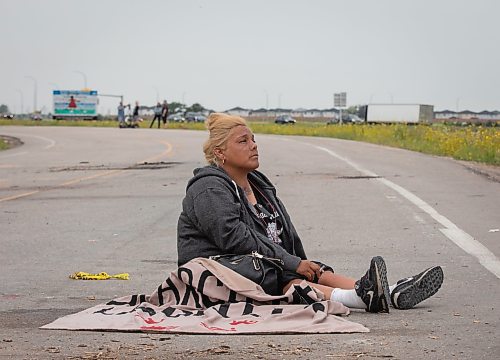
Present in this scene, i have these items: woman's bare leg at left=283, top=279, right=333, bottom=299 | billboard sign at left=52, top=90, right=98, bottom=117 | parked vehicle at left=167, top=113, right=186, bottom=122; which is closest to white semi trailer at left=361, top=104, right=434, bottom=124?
parked vehicle at left=167, top=113, right=186, bottom=122

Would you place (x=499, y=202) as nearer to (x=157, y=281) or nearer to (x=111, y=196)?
(x=111, y=196)

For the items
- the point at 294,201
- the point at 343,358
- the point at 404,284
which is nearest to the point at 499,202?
the point at 294,201

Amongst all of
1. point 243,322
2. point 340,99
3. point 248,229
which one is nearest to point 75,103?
point 340,99

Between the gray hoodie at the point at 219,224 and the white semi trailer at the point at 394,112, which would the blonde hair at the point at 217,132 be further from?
the white semi trailer at the point at 394,112

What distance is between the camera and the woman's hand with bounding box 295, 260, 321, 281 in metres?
7.77

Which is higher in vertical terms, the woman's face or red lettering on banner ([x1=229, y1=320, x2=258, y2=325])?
the woman's face

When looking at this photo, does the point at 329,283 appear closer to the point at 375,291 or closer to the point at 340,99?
the point at 375,291

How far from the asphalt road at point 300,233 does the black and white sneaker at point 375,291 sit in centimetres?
11

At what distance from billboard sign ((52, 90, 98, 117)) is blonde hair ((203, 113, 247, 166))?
115 metres

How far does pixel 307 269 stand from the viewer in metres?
7.79

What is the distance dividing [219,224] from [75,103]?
11570 cm

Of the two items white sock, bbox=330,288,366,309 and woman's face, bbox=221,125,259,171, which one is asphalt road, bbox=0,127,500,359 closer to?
white sock, bbox=330,288,366,309

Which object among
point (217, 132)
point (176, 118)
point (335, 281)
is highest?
point (217, 132)

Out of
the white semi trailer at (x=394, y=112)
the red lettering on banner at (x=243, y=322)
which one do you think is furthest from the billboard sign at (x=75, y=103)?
the red lettering on banner at (x=243, y=322)
